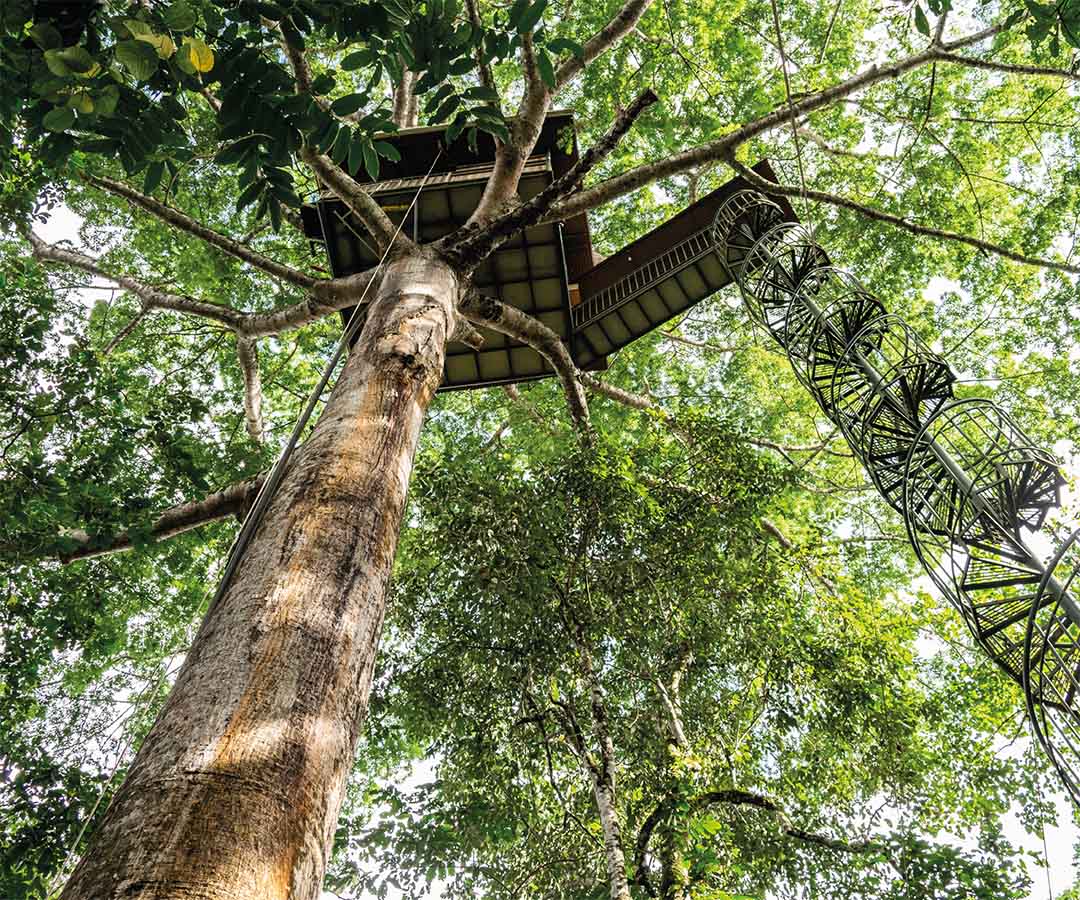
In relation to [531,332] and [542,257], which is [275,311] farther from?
[542,257]

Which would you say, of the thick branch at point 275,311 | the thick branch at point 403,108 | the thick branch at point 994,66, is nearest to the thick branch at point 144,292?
the thick branch at point 275,311

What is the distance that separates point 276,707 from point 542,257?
7931 mm

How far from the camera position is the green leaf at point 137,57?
239 centimetres

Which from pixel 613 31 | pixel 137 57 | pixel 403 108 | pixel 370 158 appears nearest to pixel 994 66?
pixel 613 31

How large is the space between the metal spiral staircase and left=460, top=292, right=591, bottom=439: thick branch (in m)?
2.38

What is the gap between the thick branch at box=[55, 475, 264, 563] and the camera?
434 centimetres

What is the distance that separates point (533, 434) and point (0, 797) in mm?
9294

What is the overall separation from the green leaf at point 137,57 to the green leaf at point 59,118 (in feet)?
1.31

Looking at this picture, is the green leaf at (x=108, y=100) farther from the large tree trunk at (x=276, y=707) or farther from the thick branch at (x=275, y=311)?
the thick branch at (x=275, y=311)

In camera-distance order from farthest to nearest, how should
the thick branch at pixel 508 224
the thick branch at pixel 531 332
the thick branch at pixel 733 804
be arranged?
1. the thick branch at pixel 531 332
2. the thick branch at pixel 508 224
3. the thick branch at pixel 733 804

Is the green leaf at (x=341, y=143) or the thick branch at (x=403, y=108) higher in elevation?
the thick branch at (x=403, y=108)

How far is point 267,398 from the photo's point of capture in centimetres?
1475

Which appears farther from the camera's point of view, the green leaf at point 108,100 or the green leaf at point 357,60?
the green leaf at point 357,60

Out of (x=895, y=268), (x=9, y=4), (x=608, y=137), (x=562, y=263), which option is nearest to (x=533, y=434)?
(x=562, y=263)
